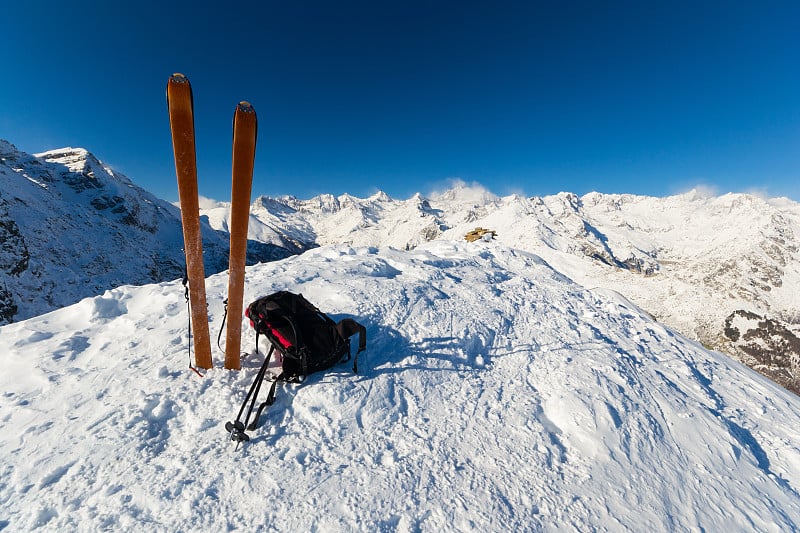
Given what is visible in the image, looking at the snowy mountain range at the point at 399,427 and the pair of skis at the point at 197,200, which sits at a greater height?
the pair of skis at the point at 197,200

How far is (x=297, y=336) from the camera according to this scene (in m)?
4.89

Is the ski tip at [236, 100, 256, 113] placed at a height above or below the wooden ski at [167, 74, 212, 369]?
above

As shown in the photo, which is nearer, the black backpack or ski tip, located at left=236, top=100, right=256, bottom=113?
ski tip, located at left=236, top=100, right=256, bottom=113

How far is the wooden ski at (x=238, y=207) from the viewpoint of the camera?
3.88m

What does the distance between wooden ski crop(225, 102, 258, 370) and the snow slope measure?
0.68 m

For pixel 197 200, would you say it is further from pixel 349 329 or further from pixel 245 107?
pixel 349 329

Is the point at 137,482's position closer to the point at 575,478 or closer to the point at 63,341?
the point at 63,341

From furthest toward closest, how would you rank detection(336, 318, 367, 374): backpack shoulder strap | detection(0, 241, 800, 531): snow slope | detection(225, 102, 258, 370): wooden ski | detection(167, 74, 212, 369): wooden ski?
1. detection(336, 318, 367, 374): backpack shoulder strap
2. detection(225, 102, 258, 370): wooden ski
3. detection(167, 74, 212, 369): wooden ski
4. detection(0, 241, 800, 531): snow slope

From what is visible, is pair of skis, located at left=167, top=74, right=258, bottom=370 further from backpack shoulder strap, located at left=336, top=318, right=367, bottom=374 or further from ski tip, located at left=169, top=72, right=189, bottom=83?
backpack shoulder strap, located at left=336, top=318, right=367, bottom=374

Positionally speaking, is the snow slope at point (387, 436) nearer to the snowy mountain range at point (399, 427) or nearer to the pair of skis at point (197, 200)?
the snowy mountain range at point (399, 427)

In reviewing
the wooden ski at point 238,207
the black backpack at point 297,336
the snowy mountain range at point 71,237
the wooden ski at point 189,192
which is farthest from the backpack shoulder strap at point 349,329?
the snowy mountain range at point 71,237

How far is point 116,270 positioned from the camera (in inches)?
2771

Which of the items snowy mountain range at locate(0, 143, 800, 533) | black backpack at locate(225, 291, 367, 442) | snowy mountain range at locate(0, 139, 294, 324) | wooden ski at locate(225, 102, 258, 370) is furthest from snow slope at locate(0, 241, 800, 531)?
snowy mountain range at locate(0, 139, 294, 324)

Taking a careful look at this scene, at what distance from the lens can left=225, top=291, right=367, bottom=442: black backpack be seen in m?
4.83
